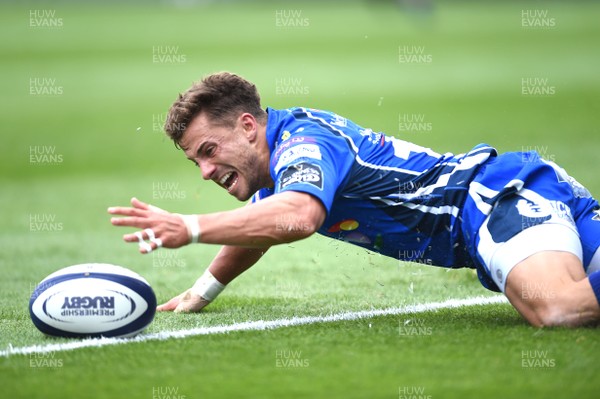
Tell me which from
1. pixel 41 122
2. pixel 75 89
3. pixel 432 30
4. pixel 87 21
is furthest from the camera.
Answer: pixel 87 21

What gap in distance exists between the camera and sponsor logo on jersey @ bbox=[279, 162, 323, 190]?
5418 mm

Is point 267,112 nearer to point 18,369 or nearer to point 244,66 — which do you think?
point 18,369

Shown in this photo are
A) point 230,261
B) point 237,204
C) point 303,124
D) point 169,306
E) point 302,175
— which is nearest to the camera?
point 302,175

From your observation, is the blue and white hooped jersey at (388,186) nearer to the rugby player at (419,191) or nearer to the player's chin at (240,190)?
the rugby player at (419,191)

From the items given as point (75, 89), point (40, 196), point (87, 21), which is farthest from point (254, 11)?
point (40, 196)

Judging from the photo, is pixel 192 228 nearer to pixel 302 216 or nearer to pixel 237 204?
pixel 302 216

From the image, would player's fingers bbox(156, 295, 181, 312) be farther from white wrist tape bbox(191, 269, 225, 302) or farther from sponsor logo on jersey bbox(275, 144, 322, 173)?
sponsor logo on jersey bbox(275, 144, 322, 173)

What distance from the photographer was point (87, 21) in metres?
53.9

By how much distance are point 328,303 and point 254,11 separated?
188 ft

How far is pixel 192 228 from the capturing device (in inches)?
204

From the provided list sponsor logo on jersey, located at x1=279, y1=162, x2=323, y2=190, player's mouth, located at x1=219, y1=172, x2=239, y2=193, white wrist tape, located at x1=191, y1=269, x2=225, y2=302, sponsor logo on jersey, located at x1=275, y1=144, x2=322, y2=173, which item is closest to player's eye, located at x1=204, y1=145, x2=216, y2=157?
player's mouth, located at x1=219, y1=172, x2=239, y2=193

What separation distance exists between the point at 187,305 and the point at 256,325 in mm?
792

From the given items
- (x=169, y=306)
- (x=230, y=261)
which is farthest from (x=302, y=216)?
(x=169, y=306)

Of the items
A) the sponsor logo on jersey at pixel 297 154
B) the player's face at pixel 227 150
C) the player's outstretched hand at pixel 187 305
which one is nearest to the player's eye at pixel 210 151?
the player's face at pixel 227 150
